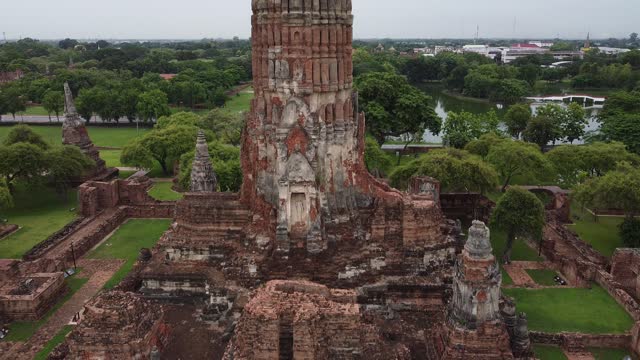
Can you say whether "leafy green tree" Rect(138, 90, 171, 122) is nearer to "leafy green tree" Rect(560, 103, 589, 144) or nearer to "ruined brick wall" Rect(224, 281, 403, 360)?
"leafy green tree" Rect(560, 103, 589, 144)

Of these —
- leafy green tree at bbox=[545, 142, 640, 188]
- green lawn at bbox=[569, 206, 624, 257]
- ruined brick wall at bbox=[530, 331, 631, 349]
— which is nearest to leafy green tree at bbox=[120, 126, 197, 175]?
leafy green tree at bbox=[545, 142, 640, 188]

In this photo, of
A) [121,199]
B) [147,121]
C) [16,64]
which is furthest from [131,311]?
[16,64]

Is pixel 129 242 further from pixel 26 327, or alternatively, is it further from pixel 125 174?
pixel 125 174

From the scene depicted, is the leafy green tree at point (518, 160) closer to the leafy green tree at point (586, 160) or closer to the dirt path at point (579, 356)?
the leafy green tree at point (586, 160)

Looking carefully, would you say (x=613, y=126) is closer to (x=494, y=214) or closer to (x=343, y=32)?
(x=494, y=214)

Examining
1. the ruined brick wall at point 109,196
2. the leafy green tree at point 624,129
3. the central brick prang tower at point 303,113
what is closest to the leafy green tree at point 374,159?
the ruined brick wall at point 109,196
